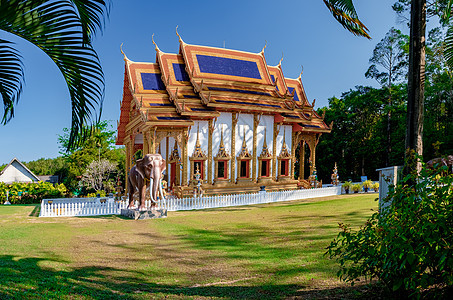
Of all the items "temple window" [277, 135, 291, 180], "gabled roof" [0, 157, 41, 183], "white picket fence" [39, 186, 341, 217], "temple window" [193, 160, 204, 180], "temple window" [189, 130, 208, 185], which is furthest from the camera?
"gabled roof" [0, 157, 41, 183]

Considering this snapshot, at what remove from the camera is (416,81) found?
4988 mm

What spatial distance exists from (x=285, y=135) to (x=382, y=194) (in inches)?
652

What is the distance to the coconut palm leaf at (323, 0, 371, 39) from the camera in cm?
505

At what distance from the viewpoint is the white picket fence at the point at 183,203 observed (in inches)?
534

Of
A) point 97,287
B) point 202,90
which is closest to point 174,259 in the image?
point 97,287

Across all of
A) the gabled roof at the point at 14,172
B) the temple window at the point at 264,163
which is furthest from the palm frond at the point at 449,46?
the gabled roof at the point at 14,172

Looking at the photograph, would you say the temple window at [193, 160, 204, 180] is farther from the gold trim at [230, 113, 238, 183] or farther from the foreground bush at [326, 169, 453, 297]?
the foreground bush at [326, 169, 453, 297]

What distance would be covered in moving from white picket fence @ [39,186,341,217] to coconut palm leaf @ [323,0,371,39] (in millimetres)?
10244

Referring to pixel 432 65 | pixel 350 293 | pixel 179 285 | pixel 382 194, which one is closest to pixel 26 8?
pixel 179 285

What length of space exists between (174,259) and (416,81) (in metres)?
5.11

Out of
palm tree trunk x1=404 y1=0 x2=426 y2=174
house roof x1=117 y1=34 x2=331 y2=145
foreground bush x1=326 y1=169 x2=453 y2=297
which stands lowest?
foreground bush x1=326 y1=169 x2=453 y2=297

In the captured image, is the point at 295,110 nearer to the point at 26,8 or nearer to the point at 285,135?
the point at 285,135

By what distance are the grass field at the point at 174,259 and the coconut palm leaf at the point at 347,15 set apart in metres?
3.76

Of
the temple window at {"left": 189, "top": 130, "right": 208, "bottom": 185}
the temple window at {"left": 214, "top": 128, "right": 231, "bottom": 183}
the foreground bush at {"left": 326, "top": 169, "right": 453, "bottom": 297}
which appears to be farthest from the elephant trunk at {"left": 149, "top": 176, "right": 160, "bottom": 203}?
the foreground bush at {"left": 326, "top": 169, "right": 453, "bottom": 297}
